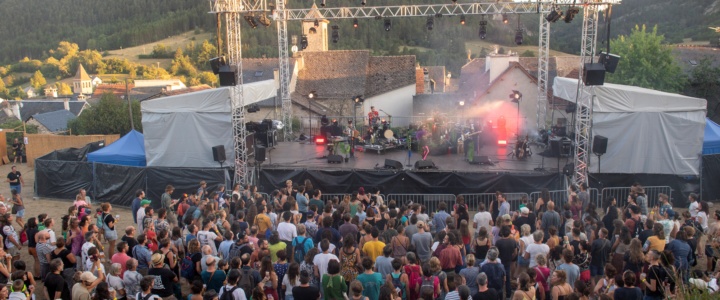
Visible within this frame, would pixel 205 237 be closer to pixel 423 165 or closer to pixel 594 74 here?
pixel 423 165

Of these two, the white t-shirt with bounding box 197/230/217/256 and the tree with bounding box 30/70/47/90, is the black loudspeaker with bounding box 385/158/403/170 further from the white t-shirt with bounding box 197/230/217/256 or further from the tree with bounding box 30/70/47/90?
the tree with bounding box 30/70/47/90

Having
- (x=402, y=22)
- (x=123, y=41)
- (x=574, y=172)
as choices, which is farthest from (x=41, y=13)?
(x=574, y=172)

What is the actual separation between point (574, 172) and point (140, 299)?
11.3 meters

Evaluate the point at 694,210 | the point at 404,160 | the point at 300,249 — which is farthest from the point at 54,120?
the point at 694,210

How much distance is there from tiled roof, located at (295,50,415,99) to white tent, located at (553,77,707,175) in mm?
22935

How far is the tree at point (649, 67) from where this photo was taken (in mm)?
29859

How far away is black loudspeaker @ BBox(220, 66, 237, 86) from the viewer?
47.5 ft

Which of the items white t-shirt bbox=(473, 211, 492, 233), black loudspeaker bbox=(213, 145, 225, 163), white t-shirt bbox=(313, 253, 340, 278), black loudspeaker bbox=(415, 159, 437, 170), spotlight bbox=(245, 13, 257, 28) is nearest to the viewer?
white t-shirt bbox=(313, 253, 340, 278)

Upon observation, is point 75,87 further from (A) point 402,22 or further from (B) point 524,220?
(B) point 524,220

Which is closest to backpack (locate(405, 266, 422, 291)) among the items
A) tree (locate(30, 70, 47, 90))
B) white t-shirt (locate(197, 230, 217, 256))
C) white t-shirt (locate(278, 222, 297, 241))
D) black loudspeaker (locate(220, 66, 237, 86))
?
white t-shirt (locate(278, 222, 297, 241))

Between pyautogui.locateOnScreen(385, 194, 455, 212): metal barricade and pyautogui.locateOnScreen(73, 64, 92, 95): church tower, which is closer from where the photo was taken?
pyautogui.locateOnScreen(385, 194, 455, 212): metal barricade

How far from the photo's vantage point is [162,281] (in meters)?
6.58

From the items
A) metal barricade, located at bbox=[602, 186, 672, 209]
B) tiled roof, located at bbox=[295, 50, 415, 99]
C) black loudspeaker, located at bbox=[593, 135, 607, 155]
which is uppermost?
tiled roof, located at bbox=[295, 50, 415, 99]

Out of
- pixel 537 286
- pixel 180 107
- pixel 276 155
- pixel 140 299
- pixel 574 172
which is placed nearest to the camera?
pixel 140 299
